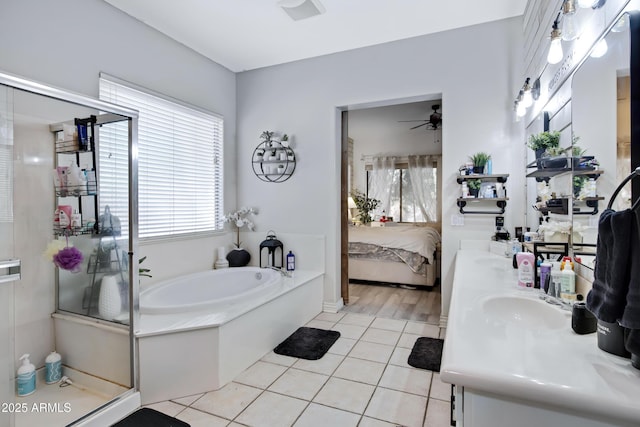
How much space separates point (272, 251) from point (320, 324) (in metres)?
1.01

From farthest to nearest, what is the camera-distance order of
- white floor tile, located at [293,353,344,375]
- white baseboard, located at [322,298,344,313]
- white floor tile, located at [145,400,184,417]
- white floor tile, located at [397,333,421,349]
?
white baseboard, located at [322,298,344,313] < white floor tile, located at [397,333,421,349] < white floor tile, located at [293,353,344,375] < white floor tile, located at [145,400,184,417]

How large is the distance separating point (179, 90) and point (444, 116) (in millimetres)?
2674

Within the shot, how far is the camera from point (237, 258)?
393 cm

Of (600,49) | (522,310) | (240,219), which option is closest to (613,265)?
(522,310)

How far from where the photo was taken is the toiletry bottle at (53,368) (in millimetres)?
2127

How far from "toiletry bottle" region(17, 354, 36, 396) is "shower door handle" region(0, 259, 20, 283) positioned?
0.60m

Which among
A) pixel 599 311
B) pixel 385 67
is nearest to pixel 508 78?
pixel 385 67

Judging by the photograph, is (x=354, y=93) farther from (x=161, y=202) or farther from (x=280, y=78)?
(x=161, y=202)

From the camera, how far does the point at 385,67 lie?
354 cm

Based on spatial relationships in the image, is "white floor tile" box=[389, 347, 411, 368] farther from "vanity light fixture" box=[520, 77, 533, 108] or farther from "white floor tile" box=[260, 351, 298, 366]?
"vanity light fixture" box=[520, 77, 533, 108]

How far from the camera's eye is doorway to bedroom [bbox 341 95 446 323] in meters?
4.04

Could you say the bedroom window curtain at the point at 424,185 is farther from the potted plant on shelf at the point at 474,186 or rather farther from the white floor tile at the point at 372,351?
the white floor tile at the point at 372,351

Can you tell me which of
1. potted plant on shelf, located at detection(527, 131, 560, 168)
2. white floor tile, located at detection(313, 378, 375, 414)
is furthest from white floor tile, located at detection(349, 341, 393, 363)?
potted plant on shelf, located at detection(527, 131, 560, 168)

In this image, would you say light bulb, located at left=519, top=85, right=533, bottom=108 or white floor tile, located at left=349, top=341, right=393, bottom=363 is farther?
white floor tile, located at left=349, top=341, right=393, bottom=363
